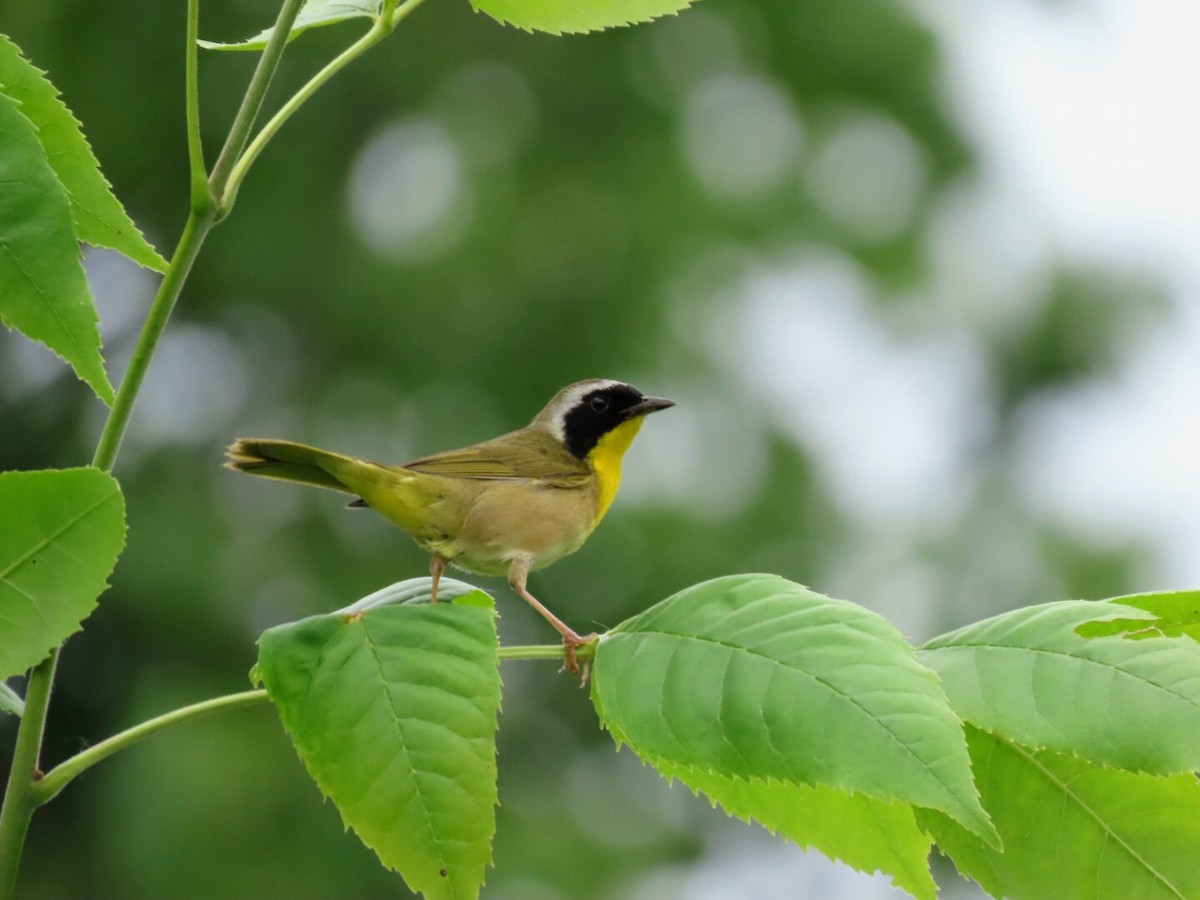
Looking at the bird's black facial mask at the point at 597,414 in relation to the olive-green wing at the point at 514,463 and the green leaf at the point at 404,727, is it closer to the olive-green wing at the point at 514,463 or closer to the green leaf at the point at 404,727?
the olive-green wing at the point at 514,463

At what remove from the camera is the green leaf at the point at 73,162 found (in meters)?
1.44

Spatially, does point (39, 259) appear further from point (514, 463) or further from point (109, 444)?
point (514, 463)

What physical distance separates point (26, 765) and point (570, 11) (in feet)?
3.17

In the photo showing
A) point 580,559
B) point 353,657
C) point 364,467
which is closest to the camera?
point 353,657

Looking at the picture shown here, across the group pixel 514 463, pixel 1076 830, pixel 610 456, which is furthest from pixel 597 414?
pixel 1076 830

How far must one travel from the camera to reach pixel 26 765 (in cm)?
120

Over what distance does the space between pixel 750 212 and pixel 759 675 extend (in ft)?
37.3

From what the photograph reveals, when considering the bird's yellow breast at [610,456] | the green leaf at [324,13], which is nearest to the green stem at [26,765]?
the green leaf at [324,13]

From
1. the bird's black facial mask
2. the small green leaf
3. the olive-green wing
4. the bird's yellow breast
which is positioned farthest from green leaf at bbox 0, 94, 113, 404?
the bird's black facial mask

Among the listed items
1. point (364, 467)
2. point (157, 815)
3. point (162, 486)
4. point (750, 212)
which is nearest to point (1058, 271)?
point (750, 212)

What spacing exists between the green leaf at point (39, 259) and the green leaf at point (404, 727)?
12.9 inches

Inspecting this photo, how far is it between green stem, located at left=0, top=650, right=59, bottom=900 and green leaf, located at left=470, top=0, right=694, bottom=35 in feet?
2.76

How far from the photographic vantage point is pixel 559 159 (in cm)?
1247

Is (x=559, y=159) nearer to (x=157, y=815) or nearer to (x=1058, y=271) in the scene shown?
(x=1058, y=271)
